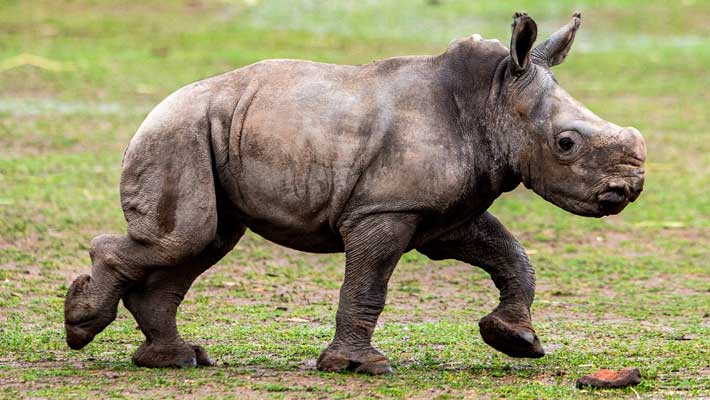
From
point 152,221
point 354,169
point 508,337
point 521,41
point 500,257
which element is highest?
point 521,41

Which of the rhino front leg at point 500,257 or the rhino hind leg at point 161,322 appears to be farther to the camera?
the rhino front leg at point 500,257

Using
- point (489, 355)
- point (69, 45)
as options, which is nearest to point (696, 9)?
point (69, 45)

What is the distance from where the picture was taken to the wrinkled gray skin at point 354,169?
699 centimetres

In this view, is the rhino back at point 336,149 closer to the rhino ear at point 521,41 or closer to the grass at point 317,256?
the rhino ear at point 521,41

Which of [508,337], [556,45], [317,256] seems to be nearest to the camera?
[508,337]

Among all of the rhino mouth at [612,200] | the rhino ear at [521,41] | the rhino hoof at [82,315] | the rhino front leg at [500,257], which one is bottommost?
the rhino hoof at [82,315]

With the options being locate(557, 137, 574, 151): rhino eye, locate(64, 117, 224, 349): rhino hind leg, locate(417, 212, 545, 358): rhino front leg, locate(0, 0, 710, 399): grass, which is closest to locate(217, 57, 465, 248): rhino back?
locate(64, 117, 224, 349): rhino hind leg

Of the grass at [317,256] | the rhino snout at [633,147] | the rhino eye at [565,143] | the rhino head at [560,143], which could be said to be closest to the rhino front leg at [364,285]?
the grass at [317,256]

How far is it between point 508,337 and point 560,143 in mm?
998

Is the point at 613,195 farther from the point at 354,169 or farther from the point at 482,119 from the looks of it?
the point at 354,169

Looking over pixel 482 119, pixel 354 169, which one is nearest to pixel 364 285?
pixel 354 169

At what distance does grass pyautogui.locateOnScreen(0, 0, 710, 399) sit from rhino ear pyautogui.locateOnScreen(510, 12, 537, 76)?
149 centimetres

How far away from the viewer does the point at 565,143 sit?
7016 millimetres

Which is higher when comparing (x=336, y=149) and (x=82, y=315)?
(x=336, y=149)
